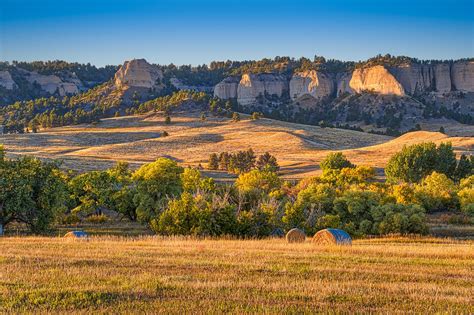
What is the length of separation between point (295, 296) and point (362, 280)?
262cm

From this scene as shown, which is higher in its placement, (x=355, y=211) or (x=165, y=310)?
(x=165, y=310)

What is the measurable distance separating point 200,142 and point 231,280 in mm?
110459

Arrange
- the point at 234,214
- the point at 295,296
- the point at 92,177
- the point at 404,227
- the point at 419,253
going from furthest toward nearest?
the point at 92,177 < the point at 404,227 < the point at 234,214 < the point at 419,253 < the point at 295,296

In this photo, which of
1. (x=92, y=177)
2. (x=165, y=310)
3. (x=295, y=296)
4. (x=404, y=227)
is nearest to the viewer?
(x=165, y=310)

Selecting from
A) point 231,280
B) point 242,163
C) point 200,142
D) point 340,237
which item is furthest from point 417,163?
point 200,142

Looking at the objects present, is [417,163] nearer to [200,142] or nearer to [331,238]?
[331,238]

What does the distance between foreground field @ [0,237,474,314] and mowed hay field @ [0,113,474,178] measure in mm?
66137

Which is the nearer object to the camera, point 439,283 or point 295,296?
point 295,296

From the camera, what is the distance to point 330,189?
1644 inches

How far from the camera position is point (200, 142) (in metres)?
123

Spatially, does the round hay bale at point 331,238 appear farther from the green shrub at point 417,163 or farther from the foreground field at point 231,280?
the green shrub at point 417,163

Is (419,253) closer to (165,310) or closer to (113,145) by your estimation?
(165,310)

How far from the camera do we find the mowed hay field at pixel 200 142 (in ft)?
329

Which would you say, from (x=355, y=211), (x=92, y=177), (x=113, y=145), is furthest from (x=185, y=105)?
(x=355, y=211)
